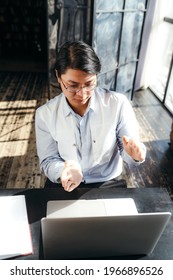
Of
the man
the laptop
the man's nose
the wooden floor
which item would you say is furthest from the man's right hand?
the wooden floor

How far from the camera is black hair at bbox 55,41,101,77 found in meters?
1.10

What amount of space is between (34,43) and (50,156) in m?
5.60

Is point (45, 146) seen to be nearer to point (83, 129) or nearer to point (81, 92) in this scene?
point (83, 129)

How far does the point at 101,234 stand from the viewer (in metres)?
0.76

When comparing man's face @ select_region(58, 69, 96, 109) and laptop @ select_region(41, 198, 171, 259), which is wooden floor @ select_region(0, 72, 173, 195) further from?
laptop @ select_region(41, 198, 171, 259)

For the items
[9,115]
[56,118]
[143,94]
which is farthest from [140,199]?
[143,94]

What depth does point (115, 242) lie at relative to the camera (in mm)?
813

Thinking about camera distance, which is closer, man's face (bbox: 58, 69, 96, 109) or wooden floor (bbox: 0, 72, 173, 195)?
man's face (bbox: 58, 69, 96, 109)

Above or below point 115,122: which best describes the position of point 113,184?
below

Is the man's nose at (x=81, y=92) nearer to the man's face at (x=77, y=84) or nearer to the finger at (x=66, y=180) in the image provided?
the man's face at (x=77, y=84)

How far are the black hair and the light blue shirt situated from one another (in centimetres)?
24

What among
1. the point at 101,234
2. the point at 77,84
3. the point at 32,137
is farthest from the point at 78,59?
the point at 32,137

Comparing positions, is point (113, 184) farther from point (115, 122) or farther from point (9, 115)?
point (9, 115)

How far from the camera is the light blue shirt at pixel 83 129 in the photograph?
52.7 inches
